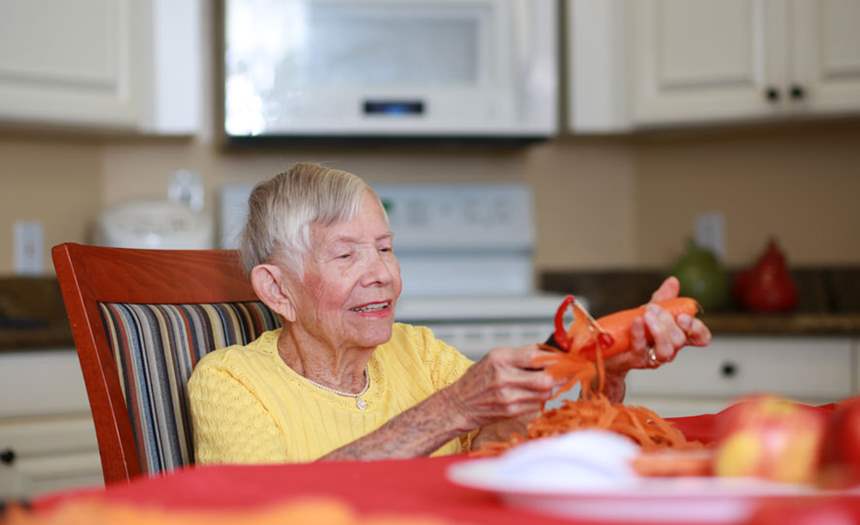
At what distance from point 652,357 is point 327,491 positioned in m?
0.56

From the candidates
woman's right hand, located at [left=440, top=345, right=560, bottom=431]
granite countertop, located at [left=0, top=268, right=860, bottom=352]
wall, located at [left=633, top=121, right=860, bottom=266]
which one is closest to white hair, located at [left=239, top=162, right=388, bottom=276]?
woman's right hand, located at [left=440, top=345, right=560, bottom=431]

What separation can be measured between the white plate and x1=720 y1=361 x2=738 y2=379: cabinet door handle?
6.83ft

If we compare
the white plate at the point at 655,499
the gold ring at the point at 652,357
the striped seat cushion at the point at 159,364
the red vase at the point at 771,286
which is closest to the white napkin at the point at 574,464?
the white plate at the point at 655,499

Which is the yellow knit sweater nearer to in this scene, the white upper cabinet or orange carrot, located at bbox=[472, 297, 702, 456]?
orange carrot, located at bbox=[472, 297, 702, 456]

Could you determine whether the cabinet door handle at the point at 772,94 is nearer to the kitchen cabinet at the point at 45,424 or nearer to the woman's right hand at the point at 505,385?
the kitchen cabinet at the point at 45,424

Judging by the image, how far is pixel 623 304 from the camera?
337 cm

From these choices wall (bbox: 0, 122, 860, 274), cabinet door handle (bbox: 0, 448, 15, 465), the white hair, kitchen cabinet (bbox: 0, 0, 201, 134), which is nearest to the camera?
the white hair

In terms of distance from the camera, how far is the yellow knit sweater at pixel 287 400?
51.6 inches

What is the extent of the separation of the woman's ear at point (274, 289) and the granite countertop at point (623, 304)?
115 cm

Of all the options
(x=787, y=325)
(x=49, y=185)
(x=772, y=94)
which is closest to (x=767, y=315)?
(x=787, y=325)

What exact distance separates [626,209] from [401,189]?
76 cm

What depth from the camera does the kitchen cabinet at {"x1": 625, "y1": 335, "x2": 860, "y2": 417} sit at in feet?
8.79

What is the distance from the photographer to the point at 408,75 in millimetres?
3090

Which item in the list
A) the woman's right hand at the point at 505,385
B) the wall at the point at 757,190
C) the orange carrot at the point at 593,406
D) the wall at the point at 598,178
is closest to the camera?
the orange carrot at the point at 593,406
